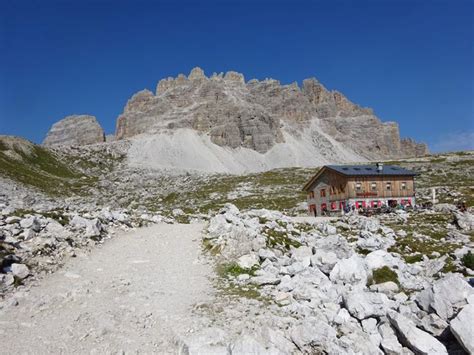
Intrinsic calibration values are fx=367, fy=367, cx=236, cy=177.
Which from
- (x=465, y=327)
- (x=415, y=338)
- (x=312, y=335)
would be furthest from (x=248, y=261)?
(x=465, y=327)

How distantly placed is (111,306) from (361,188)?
173 ft

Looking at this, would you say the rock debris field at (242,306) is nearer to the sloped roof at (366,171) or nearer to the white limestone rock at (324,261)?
the white limestone rock at (324,261)

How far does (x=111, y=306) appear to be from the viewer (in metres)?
13.5

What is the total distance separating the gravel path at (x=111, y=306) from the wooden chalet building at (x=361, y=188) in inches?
1714

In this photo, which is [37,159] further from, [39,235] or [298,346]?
[298,346]

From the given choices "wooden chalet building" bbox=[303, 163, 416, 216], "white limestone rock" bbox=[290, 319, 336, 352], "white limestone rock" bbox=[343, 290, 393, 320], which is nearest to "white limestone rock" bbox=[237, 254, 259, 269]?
"white limestone rock" bbox=[343, 290, 393, 320]

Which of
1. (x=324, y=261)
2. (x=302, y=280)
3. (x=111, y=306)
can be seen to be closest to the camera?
(x=111, y=306)

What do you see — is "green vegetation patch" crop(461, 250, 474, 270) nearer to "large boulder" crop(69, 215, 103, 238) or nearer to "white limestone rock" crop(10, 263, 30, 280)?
"large boulder" crop(69, 215, 103, 238)

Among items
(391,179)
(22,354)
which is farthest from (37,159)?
(22,354)

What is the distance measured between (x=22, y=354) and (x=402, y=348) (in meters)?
10.8

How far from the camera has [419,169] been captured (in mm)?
142125

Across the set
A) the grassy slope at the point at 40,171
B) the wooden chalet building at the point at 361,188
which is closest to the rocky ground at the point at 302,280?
the wooden chalet building at the point at 361,188

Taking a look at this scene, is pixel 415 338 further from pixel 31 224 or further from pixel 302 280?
pixel 31 224

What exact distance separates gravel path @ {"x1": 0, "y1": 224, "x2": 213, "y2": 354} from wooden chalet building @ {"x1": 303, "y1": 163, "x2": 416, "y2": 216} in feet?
143
